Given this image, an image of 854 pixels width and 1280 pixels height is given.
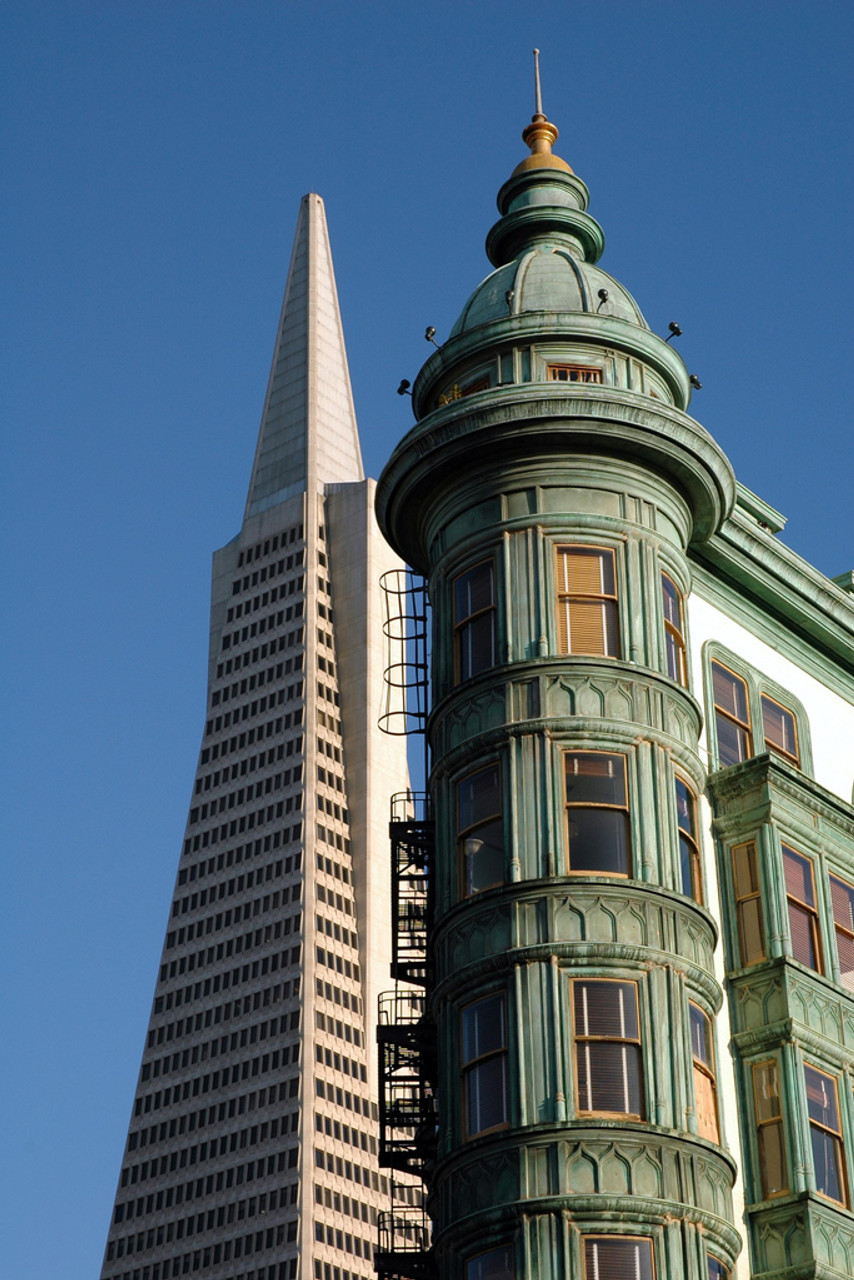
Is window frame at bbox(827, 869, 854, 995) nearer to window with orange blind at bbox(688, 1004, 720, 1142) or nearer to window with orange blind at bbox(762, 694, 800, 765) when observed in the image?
window with orange blind at bbox(762, 694, 800, 765)

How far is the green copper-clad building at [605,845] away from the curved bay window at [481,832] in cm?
5

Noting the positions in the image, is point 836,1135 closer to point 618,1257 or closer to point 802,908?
point 802,908

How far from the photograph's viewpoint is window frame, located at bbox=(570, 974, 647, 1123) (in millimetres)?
30047

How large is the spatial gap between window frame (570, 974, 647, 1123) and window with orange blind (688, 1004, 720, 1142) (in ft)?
4.11

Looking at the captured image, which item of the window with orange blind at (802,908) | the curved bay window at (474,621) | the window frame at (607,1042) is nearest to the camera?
the window frame at (607,1042)

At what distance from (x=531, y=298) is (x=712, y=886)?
11.4 m

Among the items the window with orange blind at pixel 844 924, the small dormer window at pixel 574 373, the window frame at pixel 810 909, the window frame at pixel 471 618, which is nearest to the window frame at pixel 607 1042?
the window frame at pixel 810 909

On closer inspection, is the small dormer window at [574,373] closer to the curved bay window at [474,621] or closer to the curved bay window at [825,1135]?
the curved bay window at [474,621]

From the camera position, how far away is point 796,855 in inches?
1443

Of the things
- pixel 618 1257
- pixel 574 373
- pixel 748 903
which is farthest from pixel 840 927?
pixel 574 373

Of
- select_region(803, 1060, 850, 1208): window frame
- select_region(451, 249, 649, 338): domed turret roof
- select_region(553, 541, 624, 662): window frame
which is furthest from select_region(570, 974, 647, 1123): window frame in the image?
select_region(451, 249, 649, 338): domed turret roof

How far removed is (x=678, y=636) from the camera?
36.2 m

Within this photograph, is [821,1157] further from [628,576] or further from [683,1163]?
[628,576]

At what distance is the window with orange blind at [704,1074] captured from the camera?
31.6 m
